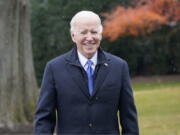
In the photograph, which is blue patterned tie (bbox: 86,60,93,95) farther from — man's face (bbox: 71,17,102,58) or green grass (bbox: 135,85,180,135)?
green grass (bbox: 135,85,180,135)

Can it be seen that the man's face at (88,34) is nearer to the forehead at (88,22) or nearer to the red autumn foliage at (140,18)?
the forehead at (88,22)

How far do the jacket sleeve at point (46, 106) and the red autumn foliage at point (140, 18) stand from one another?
3067cm

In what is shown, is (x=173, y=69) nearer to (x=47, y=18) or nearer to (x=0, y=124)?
(x=47, y=18)

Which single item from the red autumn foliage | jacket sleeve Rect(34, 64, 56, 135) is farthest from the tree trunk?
the red autumn foliage

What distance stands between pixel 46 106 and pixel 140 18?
3364 cm

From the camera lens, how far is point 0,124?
13.6 metres

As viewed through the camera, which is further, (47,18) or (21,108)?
(47,18)

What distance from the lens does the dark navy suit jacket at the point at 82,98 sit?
4.77 meters

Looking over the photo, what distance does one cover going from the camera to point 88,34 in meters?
4.71

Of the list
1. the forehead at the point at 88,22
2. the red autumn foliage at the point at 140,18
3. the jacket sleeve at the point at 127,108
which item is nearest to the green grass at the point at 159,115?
the jacket sleeve at the point at 127,108

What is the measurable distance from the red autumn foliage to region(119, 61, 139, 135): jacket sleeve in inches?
1203

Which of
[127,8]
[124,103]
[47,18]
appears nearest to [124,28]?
[127,8]

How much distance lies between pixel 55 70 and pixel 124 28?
1350 inches

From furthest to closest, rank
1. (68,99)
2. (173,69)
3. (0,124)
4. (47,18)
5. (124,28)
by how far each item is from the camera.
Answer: (173,69), (47,18), (124,28), (0,124), (68,99)
